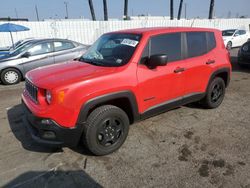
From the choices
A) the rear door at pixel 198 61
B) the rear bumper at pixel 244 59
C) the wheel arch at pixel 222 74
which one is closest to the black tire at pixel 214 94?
the wheel arch at pixel 222 74

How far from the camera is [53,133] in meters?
2.87

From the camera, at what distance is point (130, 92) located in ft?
10.7

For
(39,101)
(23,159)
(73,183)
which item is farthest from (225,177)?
(23,159)

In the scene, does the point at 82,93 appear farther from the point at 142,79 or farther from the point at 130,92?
the point at 142,79

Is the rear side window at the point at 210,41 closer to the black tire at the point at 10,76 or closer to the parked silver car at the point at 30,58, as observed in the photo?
the parked silver car at the point at 30,58

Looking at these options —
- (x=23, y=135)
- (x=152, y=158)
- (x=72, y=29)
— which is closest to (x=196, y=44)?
(x=152, y=158)

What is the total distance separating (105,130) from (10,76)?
6.04m

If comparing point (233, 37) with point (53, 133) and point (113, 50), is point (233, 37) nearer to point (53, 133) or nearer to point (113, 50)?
point (113, 50)

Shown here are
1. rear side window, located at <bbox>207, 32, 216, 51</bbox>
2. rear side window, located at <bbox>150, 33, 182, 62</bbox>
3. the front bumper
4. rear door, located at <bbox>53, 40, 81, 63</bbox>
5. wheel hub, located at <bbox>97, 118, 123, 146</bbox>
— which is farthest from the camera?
rear door, located at <bbox>53, 40, 81, 63</bbox>

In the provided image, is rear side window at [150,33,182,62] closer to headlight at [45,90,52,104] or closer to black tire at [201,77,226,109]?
black tire at [201,77,226,109]

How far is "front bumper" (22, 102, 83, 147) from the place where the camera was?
2.84 meters

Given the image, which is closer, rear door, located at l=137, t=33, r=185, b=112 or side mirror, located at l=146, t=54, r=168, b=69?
side mirror, located at l=146, t=54, r=168, b=69

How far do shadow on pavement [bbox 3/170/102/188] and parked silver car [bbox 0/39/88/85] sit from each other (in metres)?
5.79

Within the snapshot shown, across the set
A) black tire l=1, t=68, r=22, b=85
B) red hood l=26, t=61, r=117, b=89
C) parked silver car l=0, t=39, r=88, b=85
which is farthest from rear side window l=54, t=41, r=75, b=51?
red hood l=26, t=61, r=117, b=89
